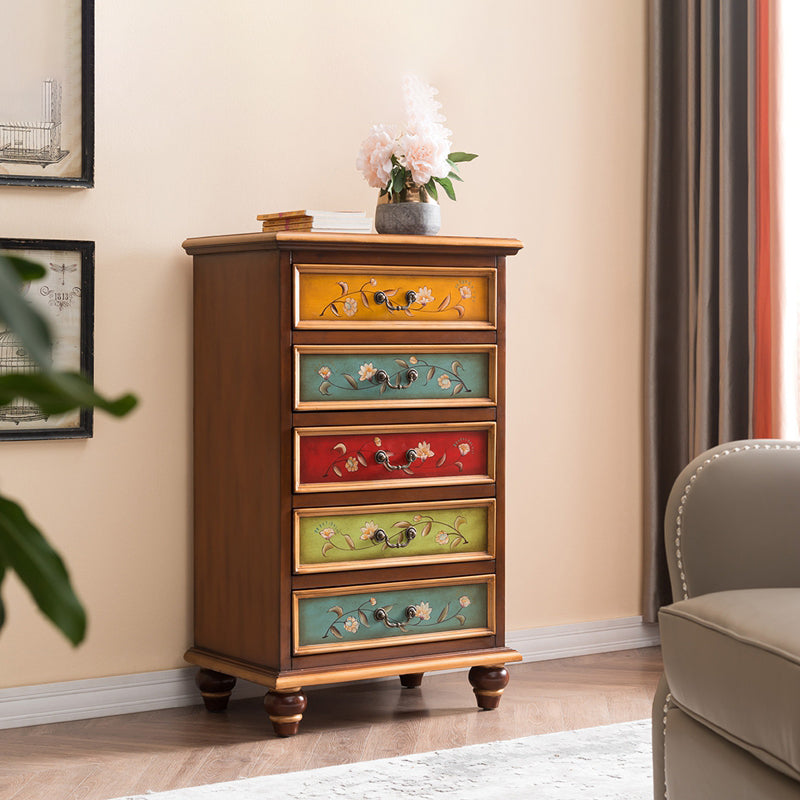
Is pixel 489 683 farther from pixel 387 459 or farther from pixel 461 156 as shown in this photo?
pixel 461 156

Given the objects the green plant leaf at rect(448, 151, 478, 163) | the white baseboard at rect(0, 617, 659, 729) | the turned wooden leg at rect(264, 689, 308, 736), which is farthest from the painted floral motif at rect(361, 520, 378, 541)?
the green plant leaf at rect(448, 151, 478, 163)

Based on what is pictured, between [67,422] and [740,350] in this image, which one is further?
[740,350]

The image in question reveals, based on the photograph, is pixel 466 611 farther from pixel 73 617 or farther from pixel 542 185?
pixel 73 617

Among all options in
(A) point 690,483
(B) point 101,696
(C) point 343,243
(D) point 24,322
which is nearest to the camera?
(D) point 24,322

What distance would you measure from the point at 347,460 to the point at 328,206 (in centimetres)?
78

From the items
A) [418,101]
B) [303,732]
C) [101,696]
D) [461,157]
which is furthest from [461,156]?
[101,696]

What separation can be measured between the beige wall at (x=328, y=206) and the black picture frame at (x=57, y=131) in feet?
0.14

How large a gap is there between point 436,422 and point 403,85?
0.86 metres

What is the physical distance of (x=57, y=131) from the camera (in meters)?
2.79

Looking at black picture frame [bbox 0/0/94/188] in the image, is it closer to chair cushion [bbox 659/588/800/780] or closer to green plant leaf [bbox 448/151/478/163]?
green plant leaf [bbox 448/151/478/163]

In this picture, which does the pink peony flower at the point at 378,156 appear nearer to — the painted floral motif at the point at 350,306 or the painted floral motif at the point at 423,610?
the painted floral motif at the point at 350,306

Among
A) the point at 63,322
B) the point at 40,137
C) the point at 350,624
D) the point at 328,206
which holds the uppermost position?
the point at 40,137

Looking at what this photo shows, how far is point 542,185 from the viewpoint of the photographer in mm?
3418

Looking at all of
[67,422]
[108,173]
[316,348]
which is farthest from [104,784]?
[108,173]
